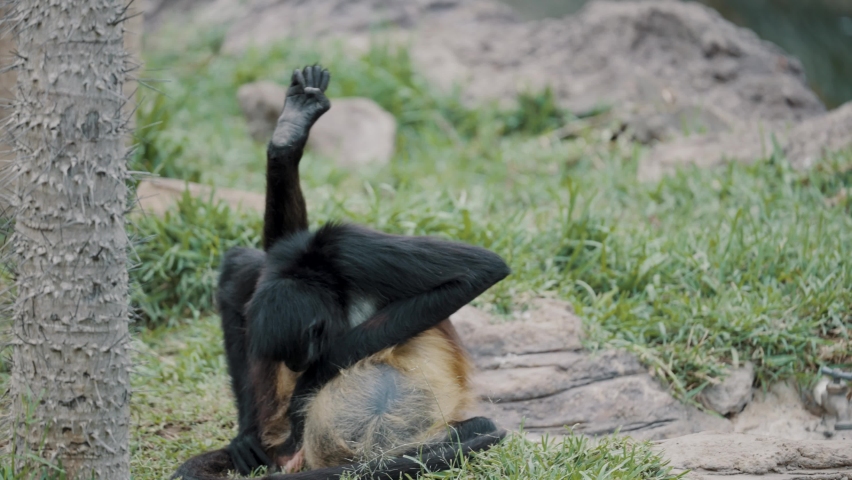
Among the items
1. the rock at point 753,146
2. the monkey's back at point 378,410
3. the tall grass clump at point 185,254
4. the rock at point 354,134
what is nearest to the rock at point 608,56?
the rock at point 753,146

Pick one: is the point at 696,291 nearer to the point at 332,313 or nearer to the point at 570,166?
the point at 332,313

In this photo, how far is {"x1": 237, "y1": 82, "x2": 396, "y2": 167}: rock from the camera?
338 inches

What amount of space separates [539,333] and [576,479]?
5.07ft

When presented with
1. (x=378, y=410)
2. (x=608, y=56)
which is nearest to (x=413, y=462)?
(x=378, y=410)

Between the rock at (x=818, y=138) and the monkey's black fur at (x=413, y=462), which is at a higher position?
the monkey's black fur at (x=413, y=462)

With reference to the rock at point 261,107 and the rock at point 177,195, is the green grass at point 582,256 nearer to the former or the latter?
the rock at point 177,195

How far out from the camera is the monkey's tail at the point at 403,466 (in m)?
3.35

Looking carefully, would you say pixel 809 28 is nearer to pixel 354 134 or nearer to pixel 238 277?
pixel 354 134

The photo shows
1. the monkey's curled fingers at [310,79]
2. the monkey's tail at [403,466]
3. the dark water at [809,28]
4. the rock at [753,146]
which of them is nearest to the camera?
the monkey's tail at [403,466]

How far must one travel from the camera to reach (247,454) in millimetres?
3848

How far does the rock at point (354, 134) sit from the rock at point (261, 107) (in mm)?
499

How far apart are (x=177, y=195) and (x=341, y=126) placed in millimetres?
3106

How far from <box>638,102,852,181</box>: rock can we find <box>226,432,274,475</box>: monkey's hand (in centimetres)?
441

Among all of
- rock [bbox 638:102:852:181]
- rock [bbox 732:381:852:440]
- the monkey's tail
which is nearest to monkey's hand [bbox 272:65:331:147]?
the monkey's tail
